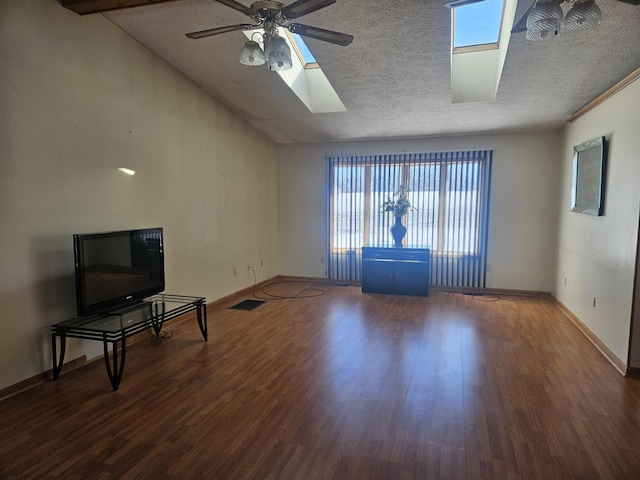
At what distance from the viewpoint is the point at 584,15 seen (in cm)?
198

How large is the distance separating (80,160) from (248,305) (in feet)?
8.81

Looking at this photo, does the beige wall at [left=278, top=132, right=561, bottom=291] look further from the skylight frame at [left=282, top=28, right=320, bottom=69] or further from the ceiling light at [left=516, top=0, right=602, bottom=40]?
the ceiling light at [left=516, top=0, right=602, bottom=40]

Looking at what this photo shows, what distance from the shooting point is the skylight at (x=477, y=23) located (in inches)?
128

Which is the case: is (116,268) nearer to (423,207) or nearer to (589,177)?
(423,207)

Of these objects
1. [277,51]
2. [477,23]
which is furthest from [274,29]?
[477,23]

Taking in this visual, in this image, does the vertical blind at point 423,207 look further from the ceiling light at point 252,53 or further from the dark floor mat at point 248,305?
the ceiling light at point 252,53

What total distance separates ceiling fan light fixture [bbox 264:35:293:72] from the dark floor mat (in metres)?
3.13

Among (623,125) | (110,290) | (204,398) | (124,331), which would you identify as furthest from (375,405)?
(623,125)

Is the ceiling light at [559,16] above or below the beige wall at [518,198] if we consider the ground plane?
above

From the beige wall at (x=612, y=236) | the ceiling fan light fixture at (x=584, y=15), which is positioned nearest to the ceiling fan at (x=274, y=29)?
the ceiling fan light fixture at (x=584, y=15)

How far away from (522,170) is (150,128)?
502 cm

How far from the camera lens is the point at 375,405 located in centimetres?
246

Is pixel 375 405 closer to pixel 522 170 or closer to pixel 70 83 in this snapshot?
pixel 70 83

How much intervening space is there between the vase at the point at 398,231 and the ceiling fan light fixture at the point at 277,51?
11.8ft
